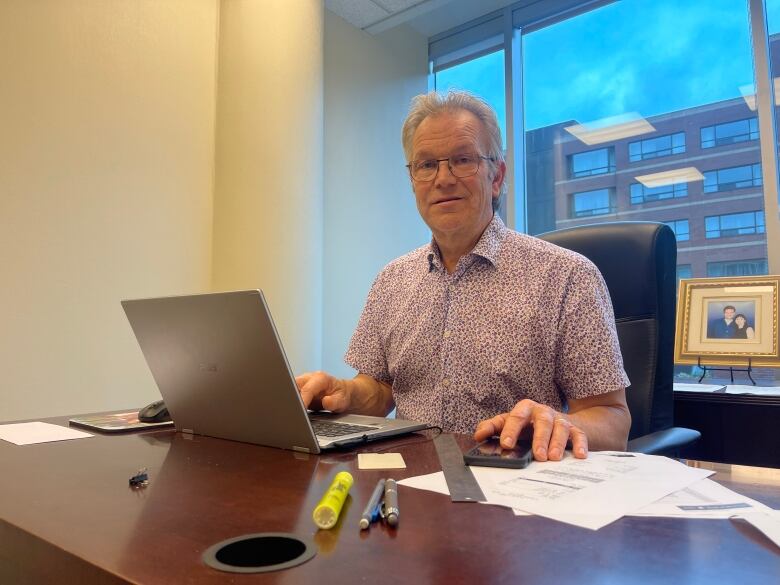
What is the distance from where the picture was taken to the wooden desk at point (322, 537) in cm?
42

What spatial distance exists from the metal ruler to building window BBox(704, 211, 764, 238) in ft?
7.06

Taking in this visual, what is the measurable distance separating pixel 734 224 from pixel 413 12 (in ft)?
5.92

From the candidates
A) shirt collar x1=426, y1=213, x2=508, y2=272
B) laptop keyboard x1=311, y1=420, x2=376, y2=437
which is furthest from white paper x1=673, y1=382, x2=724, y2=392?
laptop keyboard x1=311, y1=420, x2=376, y2=437

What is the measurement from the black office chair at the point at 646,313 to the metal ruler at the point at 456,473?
0.69m

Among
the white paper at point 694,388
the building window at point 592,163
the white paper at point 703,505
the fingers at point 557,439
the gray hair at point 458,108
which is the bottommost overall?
the white paper at point 694,388

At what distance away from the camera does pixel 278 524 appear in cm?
53

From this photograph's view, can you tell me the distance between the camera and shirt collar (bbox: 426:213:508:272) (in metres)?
1.34

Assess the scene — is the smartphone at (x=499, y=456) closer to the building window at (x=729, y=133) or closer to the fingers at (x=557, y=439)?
the fingers at (x=557, y=439)

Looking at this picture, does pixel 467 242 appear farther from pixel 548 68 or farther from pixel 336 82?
pixel 548 68

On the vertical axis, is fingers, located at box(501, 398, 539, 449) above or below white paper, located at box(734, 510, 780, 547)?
above

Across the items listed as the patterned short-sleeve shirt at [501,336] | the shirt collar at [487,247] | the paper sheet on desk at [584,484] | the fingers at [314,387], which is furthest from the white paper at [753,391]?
the fingers at [314,387]

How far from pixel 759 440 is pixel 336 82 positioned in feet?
7.81

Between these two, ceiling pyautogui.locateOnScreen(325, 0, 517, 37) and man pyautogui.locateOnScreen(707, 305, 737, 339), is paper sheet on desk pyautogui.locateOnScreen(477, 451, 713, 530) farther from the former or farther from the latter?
ceiling pyautogui.locateOnScreen(325, 0, 517, 37)

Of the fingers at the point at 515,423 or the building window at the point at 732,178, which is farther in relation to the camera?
the building window at the point at 732,178
